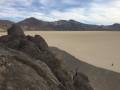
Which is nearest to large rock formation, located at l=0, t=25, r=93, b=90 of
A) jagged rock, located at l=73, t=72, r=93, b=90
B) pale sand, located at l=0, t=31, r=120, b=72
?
jagged rock, located at l=73, t=72, r=93, b=90

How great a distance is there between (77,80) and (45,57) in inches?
43.8

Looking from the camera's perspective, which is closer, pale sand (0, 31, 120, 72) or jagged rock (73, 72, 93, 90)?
jagged rock (73, 72, 93, 90)

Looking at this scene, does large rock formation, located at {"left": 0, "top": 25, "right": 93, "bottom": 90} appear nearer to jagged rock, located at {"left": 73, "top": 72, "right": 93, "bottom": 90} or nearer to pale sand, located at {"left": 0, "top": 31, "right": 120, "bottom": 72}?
jagged rock, located at {"left": 73, "top": 72, "right": 93, "bottom": 90}

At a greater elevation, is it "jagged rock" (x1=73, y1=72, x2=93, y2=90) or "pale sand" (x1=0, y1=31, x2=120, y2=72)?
"jagged rock" (x1=73, y1=72, x2=93, y2=90)

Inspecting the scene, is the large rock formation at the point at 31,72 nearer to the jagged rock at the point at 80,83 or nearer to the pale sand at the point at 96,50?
the jagged rock at the point at 80,83

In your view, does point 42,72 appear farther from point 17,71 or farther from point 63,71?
point 63,71

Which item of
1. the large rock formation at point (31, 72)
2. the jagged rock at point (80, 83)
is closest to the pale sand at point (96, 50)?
the jagged rock at point (80, 83)

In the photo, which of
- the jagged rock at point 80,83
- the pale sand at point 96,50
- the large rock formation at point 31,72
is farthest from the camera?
the pale sand at point 96,50

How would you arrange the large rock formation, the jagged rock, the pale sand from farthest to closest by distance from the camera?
1. the pale sand
2. the jagged rock
3. the large rock formation

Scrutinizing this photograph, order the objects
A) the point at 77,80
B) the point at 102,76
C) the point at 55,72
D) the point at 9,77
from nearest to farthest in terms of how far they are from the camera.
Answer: the point at 9,77
the point at 55,72
the point at 77,80
the point at 102,76

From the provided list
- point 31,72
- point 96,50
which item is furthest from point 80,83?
point 96,50

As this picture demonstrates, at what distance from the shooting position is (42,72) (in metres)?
6.87

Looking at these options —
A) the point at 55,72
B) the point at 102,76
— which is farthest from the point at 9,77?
the point at 102,76

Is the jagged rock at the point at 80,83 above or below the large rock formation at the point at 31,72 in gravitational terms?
below
